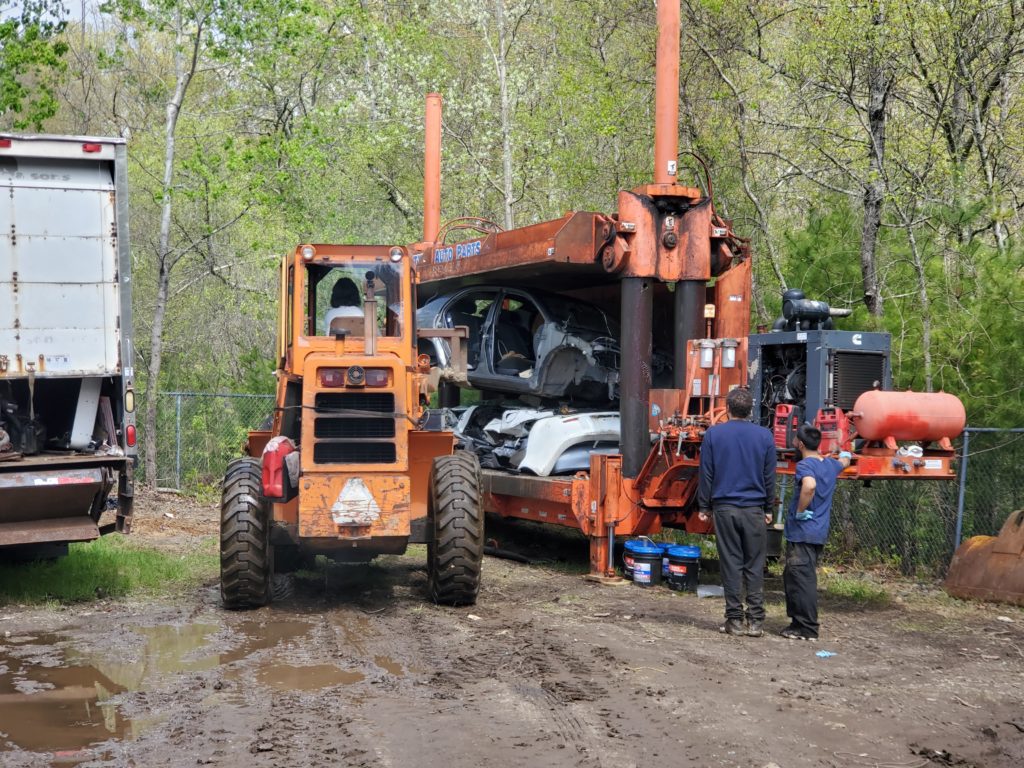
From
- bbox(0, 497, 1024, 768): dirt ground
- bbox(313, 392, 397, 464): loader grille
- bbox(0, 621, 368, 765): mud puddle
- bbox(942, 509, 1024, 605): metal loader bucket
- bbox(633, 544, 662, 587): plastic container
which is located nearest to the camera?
bbox(0, 497, 1024, 768): dirt ground

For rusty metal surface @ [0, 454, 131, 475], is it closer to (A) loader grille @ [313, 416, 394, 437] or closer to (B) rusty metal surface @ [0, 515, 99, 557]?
(B) rusty metal surface @ [0, 515, 99, 557]

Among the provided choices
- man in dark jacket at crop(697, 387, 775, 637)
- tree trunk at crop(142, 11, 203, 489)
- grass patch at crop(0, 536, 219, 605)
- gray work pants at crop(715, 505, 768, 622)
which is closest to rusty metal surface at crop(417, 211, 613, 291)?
man in dark jacket at crop(697, 387, 775, 637)

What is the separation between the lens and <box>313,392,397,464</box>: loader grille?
28.9ft

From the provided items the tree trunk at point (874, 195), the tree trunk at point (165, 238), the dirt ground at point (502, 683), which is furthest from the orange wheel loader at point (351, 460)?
the tree trunk at point (165, 238)

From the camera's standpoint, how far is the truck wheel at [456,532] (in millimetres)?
8945

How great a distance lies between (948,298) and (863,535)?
258 centimetres

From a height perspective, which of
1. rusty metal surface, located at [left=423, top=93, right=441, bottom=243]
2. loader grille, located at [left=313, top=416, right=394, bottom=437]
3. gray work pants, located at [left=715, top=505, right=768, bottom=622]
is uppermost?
rusty metal surface, located at [left=423, top=93, right=441, bottom=243]

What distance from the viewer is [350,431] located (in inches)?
348

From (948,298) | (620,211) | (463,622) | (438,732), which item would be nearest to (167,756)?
(438,732)

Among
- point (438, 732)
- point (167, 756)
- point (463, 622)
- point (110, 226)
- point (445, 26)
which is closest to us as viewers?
point (167, 756)

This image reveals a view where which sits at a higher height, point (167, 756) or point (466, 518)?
point (466, 518)

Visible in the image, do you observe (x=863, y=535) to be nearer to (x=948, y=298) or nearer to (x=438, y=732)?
(x=948, y=298)

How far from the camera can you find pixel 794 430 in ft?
31.2

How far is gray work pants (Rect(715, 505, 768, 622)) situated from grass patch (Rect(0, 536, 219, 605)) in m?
4.72
